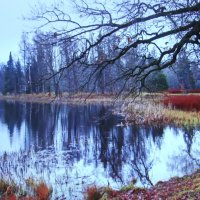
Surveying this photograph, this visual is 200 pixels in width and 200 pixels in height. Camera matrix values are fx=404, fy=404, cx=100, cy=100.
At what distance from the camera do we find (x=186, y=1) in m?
7.92

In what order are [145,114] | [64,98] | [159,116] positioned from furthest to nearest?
[64,98] → [145,114] → [159,116]

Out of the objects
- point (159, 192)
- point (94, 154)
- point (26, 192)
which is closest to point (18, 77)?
point (94, 154)

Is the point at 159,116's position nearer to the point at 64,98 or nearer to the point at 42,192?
the point at 42,192

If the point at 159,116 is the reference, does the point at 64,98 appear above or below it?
above

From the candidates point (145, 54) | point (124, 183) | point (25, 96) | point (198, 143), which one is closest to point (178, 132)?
point (198, 143)

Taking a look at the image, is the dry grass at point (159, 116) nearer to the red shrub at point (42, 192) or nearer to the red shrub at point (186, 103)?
the red shrub at point (186, 103)

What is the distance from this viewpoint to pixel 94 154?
1457 centimetres

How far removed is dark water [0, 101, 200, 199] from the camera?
35.9ft

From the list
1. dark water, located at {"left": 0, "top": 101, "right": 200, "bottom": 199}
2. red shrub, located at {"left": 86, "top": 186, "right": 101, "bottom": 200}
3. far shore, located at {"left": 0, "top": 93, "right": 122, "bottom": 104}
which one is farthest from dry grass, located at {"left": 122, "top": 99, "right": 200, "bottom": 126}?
red shrub, located at {"left": 86, "top": 186, "right": 101, "bottom": 200}

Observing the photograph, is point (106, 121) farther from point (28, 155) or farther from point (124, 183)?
point (124, 183)

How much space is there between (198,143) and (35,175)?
295 inches

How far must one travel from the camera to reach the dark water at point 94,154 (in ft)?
35.9

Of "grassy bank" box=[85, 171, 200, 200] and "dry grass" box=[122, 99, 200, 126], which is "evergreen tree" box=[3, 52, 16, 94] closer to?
"dry grass" box=[122, 99, 200, 126]

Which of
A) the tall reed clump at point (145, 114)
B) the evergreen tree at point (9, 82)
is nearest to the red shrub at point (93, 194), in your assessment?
the tall reed clump at point (145, 114)
